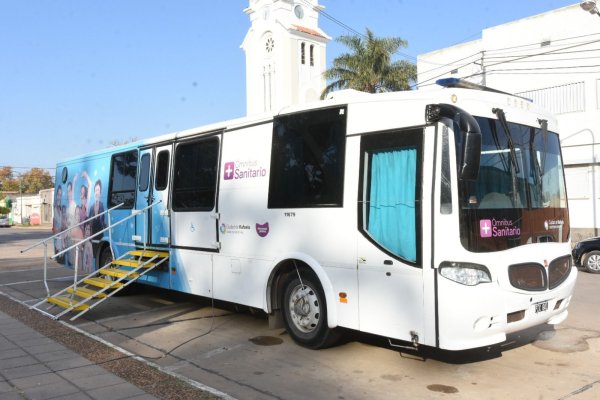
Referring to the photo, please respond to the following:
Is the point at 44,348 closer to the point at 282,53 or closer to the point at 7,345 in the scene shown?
the point at 7,345

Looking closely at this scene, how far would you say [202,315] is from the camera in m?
8.83

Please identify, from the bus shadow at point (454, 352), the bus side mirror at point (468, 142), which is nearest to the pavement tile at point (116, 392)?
the bus shadow at point (454, 352)

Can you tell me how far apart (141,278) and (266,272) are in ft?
12.1

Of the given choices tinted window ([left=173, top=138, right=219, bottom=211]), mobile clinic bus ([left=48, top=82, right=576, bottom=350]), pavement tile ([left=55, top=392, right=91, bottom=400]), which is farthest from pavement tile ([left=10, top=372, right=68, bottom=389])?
tinted window ([left=173, top=138, right=219, bottom=211])

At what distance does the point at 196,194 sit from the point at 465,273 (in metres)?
4.67

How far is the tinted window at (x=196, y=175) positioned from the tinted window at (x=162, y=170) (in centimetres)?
31

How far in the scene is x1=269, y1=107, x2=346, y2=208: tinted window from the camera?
605 centimetres

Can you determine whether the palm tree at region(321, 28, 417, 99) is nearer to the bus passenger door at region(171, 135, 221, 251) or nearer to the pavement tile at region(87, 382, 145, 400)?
the bus passenger door at region(171, 135, 221, 251)

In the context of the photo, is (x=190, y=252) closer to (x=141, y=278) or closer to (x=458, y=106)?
(x=141, y=278)

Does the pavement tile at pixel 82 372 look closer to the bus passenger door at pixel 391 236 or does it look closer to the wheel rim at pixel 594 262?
the bus passenger door at pixel 391 236

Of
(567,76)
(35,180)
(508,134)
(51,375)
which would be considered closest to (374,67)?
(567,76)

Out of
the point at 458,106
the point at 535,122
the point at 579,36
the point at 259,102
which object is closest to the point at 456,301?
the point at 458,106

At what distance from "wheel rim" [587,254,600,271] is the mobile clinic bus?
9240 millimetres

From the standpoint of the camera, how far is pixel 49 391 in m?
5.12
